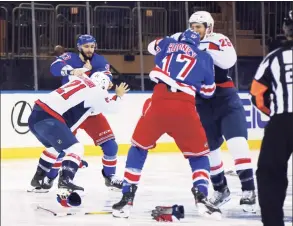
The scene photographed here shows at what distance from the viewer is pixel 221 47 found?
16.5 feet

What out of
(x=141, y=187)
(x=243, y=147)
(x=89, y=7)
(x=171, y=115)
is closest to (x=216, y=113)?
(x=243, y=147)

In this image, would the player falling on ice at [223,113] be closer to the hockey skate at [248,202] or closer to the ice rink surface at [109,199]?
the hockey skate at [248,202]

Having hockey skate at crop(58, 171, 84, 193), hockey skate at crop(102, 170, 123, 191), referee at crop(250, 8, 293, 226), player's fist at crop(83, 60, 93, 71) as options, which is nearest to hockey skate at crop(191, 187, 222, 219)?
hockey skate at crop(58, 171, 84, 193)

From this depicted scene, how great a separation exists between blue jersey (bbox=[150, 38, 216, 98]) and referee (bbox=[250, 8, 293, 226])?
45.0 inches

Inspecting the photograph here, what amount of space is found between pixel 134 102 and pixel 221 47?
555cm

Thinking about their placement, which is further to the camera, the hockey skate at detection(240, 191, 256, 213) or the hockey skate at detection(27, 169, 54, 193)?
the hockey skate at detection(27, 169, 54, 193)

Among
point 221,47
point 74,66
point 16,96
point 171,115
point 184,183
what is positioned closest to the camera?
point 171,115

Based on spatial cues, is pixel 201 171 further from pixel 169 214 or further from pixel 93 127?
pixel 93 127

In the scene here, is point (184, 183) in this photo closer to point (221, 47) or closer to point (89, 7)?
point (221, 47)

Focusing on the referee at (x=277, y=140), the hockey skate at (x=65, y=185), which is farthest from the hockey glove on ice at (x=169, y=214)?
the referee at (x=277, y=140)

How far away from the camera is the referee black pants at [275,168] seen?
11.5ft

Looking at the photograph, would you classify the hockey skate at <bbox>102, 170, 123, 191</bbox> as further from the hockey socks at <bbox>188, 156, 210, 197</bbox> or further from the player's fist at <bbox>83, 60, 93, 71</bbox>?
the hockey socks at <bbox>188, 156, 210, 197</bbox>

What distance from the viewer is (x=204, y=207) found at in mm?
4793

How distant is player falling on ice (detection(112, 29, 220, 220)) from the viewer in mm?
4680
